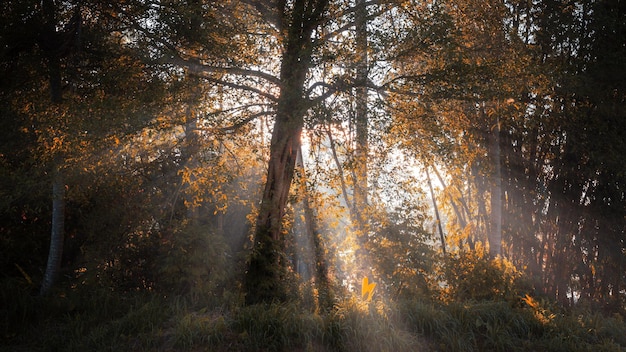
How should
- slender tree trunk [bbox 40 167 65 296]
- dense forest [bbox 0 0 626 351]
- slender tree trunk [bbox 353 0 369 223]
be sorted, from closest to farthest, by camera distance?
dense forest [bbox 0 0 626 351] → slender tree trunk [bbox 353 0 369 223] → slender tree trunk [bbox 40 167 65 296]

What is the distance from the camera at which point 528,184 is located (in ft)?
32.4

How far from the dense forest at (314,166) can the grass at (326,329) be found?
0.10ft

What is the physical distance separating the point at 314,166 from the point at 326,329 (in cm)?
325

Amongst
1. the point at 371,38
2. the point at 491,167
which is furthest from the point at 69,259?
the point at 491,167

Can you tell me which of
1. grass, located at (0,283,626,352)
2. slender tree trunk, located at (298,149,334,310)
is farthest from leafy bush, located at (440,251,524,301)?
slender tree trunk, located at (298,149,334,310)

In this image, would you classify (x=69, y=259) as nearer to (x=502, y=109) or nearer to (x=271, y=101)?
(x=271, y=101)

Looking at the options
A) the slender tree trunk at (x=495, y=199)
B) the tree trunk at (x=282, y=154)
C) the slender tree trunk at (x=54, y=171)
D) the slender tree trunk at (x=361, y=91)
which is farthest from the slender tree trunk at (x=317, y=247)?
the slender tree trunk at (x=54, y=171)

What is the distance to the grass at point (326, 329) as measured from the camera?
19.3ft

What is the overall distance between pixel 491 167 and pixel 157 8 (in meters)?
6.15

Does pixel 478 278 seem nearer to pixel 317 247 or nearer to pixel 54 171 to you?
pixel 317 247

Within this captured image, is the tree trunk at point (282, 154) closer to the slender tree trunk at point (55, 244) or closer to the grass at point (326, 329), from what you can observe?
the grass at point (326, 329)

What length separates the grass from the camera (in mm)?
5871

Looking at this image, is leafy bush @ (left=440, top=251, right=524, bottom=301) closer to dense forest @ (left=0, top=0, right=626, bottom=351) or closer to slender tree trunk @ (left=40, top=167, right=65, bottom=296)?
dense forest @ (left=0, top=0, right=626, bottom=351)

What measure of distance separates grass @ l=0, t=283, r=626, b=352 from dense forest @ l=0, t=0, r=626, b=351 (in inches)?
1.2
